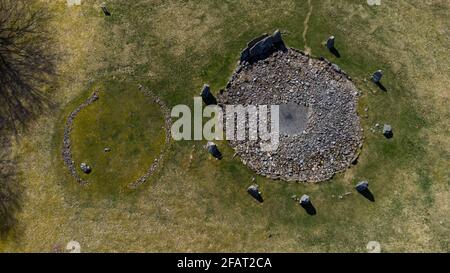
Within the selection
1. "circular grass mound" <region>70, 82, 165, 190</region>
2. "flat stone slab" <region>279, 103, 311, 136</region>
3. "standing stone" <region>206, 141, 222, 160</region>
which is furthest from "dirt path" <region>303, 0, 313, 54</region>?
"circular grass mound" <region>70, 82, 165, 190</region>

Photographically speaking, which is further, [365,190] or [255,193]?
[365,190]

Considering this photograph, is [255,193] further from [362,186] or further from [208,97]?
[208,97]

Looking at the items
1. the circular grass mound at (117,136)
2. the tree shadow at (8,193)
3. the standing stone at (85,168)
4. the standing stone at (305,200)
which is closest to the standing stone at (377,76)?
the standing stone at (305,200)

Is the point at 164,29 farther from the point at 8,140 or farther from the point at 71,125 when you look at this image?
the point at 8,140

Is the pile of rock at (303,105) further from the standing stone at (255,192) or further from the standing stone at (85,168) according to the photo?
the standing stone at (85,168)

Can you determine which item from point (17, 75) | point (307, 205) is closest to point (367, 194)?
point (307, 205)

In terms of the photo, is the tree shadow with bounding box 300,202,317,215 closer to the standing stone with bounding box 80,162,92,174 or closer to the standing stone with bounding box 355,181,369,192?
the standing stone with bounding box 355,181,369,192
